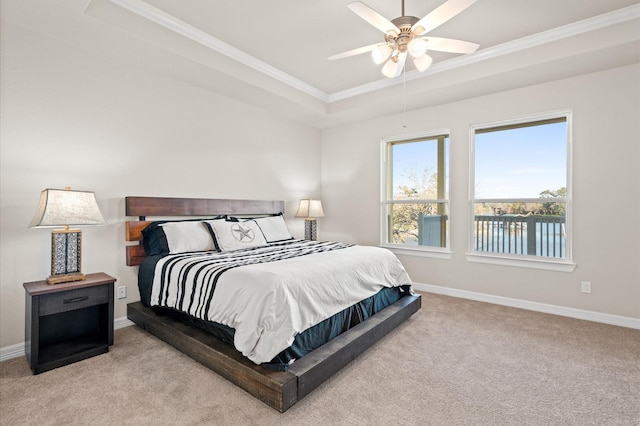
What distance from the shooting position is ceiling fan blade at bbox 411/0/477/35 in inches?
78.0

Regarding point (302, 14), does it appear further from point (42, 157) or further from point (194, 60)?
point (42, 157)

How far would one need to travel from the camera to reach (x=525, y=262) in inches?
146

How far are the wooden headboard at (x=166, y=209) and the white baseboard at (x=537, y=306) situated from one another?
104 inches

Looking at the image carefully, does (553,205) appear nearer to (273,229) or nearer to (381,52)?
(381,52)

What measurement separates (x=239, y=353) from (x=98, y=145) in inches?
92.2

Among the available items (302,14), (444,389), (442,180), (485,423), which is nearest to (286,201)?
(442,180)

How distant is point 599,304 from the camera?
10.8ft

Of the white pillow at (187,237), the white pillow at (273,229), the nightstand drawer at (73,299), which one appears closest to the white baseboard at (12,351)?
the nightstand drawer at (73,299)

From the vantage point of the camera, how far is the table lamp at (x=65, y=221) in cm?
232

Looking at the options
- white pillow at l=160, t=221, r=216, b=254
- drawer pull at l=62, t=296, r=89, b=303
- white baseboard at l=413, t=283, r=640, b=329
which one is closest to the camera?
drawer pull at l=62, t=296, r=89, b=303

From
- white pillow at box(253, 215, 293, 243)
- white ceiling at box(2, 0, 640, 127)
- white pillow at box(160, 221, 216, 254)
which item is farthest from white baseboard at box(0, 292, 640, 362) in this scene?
white ceiling at box(2, 0, 640, 127)

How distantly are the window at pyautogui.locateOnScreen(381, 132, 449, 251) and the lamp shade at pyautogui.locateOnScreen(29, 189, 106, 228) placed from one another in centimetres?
363

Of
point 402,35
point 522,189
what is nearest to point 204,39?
point 402,35

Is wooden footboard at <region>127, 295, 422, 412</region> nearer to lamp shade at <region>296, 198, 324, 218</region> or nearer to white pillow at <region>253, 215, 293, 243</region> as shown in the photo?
white pillow at <region>253, 215, 293, 243</region>
